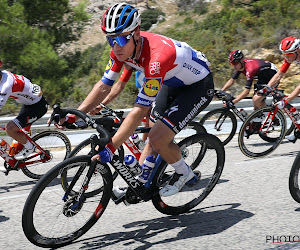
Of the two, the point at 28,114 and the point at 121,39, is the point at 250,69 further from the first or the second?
the point at 121,39

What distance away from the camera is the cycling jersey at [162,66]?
161 inches

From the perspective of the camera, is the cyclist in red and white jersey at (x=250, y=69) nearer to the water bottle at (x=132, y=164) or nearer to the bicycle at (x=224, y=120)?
the bicycle at (x=224, y=120)

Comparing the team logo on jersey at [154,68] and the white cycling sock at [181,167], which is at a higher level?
the team logo on jersey at [154,68]

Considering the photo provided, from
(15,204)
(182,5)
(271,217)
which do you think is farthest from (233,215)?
(182,5)

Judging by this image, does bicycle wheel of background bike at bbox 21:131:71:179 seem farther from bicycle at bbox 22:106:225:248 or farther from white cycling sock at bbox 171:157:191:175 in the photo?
white cycling sock at bbox 171:157:191:175

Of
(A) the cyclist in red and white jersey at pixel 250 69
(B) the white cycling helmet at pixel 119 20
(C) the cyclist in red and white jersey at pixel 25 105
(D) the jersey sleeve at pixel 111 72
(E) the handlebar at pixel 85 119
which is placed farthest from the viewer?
(A) the cyclist in red and white jersey at pixel 250 69

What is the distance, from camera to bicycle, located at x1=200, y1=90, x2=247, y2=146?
8789 mm

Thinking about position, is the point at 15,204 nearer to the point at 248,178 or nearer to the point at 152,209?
the point at 152,209

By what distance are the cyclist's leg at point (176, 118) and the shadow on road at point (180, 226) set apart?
368mm

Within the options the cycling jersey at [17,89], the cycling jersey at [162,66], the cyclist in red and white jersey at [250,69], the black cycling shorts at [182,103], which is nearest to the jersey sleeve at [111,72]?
the cycling jersey at [162,66]

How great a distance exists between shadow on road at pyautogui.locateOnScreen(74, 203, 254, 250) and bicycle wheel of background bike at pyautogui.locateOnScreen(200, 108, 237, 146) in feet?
12.2

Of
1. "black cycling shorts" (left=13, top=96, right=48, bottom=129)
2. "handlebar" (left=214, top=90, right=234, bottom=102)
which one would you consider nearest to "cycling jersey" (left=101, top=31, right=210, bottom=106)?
"black cycling shorts" (left=13, top=96, right=48, bottom=129)

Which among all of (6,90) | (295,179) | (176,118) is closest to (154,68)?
(176,118)

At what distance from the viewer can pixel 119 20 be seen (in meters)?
4.03
